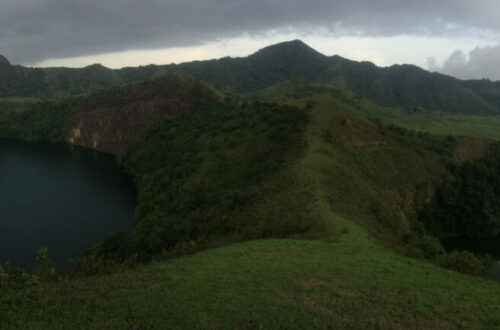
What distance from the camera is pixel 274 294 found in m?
16.4

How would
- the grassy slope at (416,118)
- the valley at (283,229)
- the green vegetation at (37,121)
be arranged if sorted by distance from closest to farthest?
the valley at (283,229)
the grassy slope at (416,118)
the green vegetation at (37,121)

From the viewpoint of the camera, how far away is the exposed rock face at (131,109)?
119 meters

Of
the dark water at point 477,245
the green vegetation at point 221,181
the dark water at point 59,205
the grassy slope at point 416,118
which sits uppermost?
the grassy slope at point 416,118

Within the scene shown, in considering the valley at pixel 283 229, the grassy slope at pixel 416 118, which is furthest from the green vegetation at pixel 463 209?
the grassy slope at pixel 416 118

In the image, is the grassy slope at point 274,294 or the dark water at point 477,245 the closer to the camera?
the grassy slope at point 274,294

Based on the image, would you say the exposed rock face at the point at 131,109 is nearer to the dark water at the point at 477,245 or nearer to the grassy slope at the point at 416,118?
the grassy slope at the point at 416,118

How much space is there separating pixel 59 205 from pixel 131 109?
6707 cm

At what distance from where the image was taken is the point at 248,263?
20.8m

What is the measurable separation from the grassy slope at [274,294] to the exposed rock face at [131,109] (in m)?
97.3

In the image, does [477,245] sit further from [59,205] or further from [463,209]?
[59,205]

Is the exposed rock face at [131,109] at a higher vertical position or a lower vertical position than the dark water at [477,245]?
higher

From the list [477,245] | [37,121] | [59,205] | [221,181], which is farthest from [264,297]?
[37,121]

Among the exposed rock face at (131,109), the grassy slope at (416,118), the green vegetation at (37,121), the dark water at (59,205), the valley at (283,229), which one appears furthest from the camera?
the green vegetation at (37,121)

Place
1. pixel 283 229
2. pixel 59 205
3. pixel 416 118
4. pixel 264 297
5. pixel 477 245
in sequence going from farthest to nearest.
A: pixel 416 118, pixel 59 205, pixel 477 245, pixel 283 229, pixel 264 297
